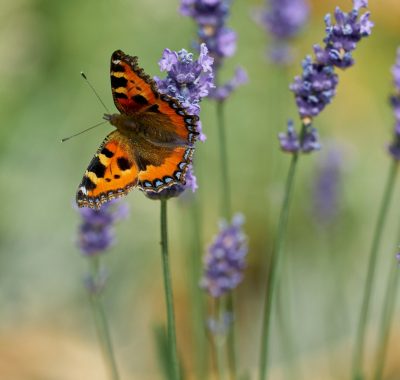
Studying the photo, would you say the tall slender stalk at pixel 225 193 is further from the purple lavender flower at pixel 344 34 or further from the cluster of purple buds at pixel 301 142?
the purple lavender flower at pixel 344 34

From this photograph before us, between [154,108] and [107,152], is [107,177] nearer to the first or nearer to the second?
[107,152]

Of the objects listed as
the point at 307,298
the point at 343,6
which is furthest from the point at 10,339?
the point at 343,6

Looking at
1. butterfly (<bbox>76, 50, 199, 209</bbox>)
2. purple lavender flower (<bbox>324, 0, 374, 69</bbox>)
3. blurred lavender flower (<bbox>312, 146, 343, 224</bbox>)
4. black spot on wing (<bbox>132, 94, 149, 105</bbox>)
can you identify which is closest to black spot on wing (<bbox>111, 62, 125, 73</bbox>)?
butterfly (<bbox>76, 50, 199, 209</bbox>)

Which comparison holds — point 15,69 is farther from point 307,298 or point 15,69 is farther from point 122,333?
point 307,298

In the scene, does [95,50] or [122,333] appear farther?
[95,50]

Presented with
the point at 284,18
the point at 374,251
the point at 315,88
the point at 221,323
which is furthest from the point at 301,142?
the point at 284,18
